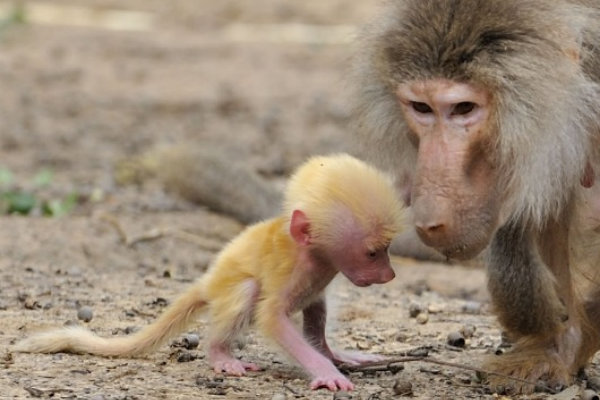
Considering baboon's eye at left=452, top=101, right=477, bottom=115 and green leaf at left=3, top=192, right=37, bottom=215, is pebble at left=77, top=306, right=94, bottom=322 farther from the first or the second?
green leaf at left=3, top=192, right=37, bottom=215

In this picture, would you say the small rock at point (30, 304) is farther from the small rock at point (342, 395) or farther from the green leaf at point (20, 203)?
the green leaf at point (20, 203)

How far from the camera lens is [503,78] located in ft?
15.3

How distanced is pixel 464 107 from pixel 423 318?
181 cm

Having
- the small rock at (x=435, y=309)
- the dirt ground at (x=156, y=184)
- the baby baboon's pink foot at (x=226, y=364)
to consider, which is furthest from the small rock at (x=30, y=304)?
the small rock at (x=435, y=309)

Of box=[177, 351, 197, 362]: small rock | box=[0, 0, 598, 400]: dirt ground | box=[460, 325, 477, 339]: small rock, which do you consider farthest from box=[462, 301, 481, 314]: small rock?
box=[177, 351, 197, 362]: small rock

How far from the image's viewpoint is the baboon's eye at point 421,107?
4840 millimetres

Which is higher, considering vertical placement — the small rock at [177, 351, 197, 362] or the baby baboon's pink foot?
the baby baboon's pink foot

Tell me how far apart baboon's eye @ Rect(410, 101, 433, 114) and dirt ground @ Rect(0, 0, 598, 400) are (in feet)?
2.22

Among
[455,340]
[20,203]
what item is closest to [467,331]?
[455,340]

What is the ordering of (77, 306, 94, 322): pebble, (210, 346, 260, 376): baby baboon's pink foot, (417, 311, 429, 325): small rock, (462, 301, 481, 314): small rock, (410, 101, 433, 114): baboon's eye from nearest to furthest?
(410, 101, 433, 114): baboon's eye
(210, 346, 260, 376): baby baboon's pink foot
(77, 306, 94, 322): pebble
(417, 311, 429, 325): small rock
(462, 301, 481, 314): small rock

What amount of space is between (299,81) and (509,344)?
8.46 meters

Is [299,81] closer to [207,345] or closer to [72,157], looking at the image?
[72,157]

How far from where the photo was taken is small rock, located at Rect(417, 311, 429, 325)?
6273 mm

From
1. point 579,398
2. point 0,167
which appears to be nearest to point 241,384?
point 579,398
